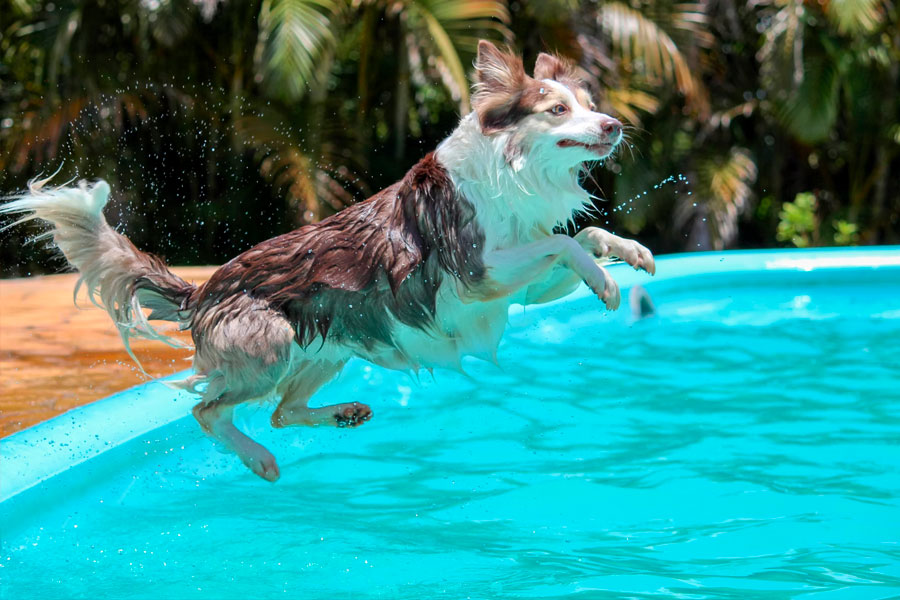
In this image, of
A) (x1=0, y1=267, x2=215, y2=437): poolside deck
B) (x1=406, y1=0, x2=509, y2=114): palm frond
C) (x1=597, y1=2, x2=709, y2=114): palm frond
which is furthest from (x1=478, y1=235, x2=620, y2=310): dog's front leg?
(x1=597, y1=2, x2=709, y2=114): palm frond

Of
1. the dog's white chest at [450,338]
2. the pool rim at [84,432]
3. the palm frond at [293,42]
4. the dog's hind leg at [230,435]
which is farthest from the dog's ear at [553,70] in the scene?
the palm frond at [293,42]

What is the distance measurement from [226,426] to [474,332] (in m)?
1.14

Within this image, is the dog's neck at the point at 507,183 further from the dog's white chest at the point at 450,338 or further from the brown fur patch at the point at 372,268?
the dog's white chest at the point at 450,338

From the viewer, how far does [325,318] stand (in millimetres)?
4285

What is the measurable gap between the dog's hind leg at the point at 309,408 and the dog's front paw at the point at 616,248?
121 centimetres

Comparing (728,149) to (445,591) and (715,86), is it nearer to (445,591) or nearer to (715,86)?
(715,86)

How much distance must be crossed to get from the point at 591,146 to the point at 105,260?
6.76ft

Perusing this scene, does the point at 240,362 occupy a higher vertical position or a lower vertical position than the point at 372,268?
lower

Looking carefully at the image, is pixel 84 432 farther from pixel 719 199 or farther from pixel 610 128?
pixel 719 199

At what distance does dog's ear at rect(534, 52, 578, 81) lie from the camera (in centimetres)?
439

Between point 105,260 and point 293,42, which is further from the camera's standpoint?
point 293,42

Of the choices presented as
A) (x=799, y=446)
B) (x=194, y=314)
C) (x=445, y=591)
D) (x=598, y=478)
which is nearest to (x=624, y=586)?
(x=445, y=591)

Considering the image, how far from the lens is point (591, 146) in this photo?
4.07 meters

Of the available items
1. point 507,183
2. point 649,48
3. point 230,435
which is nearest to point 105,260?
point 230,435
